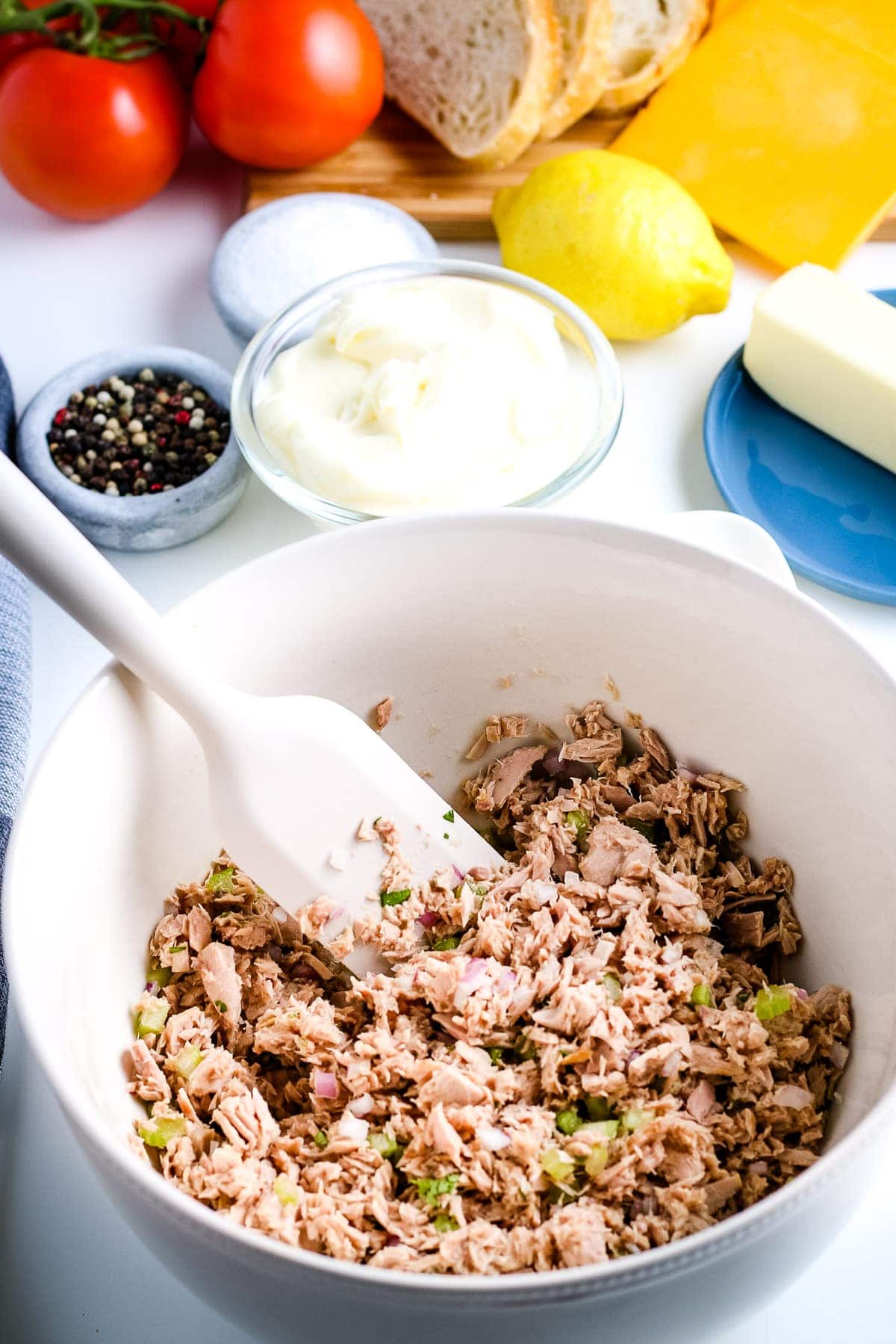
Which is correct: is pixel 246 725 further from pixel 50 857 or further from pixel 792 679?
pixel 792 679

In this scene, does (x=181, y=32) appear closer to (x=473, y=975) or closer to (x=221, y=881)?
(x=221, y=881)

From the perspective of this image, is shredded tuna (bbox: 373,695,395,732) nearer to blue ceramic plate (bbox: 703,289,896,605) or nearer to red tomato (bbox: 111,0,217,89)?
blue ceramic plate (bbox: 703,289,896,605)

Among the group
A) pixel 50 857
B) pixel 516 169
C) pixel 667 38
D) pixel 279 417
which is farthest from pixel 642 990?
pixel 667 38

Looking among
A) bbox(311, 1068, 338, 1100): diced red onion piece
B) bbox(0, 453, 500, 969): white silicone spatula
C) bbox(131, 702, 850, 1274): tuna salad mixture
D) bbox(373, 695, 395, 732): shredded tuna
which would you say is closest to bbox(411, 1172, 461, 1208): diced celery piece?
bbox(131, 702, 850, 1274): tuna salad mixture

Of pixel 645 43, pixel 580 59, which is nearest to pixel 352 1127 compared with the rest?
pixel 580 59

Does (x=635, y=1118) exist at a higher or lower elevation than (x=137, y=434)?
higher

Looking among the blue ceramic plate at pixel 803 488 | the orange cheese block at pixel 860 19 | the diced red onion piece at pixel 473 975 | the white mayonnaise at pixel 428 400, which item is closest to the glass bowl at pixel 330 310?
the white mayonnaise at pixel 428 400

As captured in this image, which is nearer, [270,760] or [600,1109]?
[600,1109]

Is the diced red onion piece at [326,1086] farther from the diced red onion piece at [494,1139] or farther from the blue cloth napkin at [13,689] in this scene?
the blue cloth napkin at [13,689]
